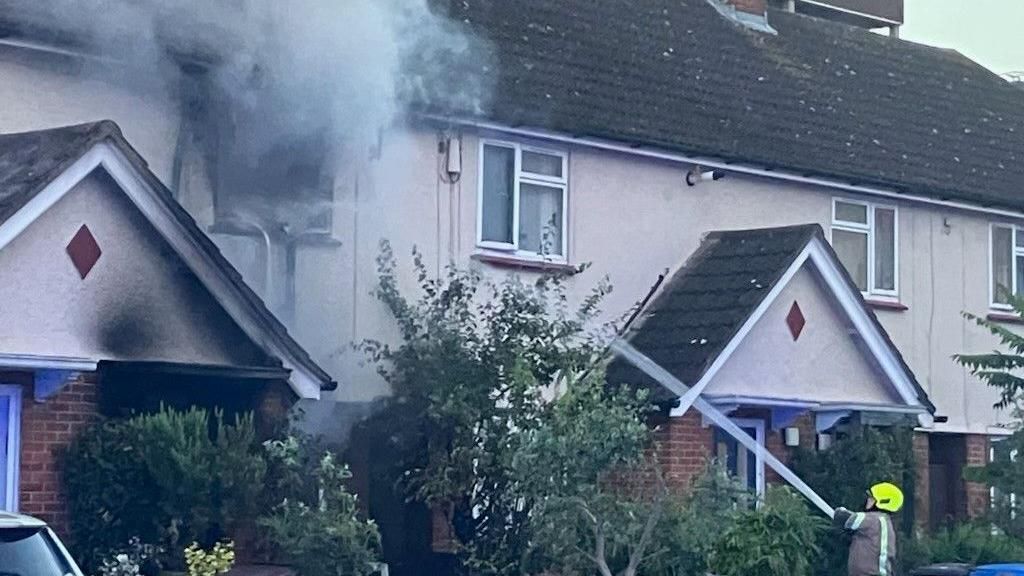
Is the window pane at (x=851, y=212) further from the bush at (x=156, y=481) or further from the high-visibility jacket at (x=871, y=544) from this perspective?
the bush at (x=156, y=481)

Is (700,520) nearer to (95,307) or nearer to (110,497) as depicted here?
(110,497)

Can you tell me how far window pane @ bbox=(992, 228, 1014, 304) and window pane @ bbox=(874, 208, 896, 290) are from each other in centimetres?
200

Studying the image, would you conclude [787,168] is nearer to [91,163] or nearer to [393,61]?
[393,61]

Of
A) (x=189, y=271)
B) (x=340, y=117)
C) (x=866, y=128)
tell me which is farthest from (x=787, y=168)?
(x=189, y=271)

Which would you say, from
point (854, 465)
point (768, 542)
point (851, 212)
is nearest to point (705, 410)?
point (854, 465)

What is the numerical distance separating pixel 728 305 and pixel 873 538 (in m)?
3.66

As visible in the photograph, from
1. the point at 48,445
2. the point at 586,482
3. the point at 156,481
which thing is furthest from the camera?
the point at 586,482

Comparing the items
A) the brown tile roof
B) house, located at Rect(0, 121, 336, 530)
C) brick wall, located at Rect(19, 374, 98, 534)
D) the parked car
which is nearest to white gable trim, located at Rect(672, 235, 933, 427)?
the brown tile roof

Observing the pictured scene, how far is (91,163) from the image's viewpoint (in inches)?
578

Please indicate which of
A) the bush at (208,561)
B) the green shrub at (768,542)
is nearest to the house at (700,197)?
the green shrub at (768,542)

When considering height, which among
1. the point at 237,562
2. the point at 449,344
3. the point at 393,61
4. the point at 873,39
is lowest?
the point at 237,562

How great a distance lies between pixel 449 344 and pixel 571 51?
5616 millimetres

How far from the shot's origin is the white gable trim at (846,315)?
61.7 ft

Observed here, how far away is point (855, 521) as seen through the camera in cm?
1661
